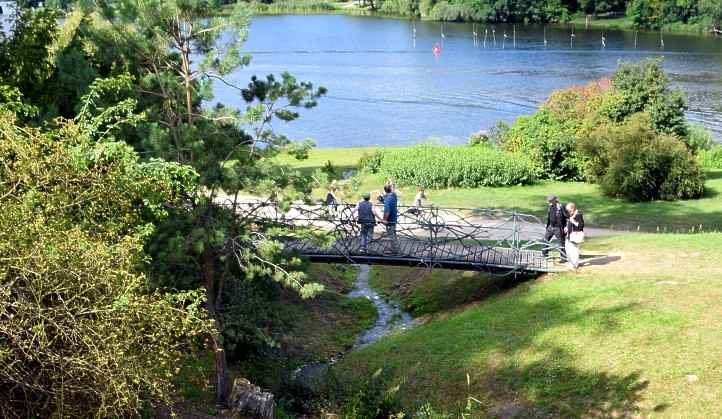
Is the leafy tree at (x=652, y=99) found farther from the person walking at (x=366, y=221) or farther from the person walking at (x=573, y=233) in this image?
the person walking at (x=366, y=221)

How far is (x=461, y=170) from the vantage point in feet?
125

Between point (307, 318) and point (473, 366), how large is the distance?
7.16m

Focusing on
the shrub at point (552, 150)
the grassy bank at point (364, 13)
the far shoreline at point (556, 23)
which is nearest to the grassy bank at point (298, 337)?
the shrub at point (552, 150)

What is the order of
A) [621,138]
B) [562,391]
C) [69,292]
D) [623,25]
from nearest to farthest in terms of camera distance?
1. [69,292]
2. [562,391]
3. [621,138]
4. [623,25]

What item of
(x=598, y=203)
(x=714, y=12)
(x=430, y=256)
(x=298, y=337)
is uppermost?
(x=714, y=12)

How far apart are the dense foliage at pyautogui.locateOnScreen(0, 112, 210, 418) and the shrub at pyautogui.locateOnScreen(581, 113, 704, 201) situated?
86.4ft

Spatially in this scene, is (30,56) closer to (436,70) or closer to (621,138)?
(621,138)

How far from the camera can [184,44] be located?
1748cm

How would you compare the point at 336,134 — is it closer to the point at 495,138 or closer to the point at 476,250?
the point at 495,138

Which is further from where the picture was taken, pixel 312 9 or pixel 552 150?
pixel 312 9

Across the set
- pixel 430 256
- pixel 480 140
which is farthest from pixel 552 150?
pixel 430 256

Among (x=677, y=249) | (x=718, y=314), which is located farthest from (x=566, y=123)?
(x=718, y=314)

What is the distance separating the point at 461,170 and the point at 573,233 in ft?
57.1

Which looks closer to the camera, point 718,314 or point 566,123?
point 718,314
